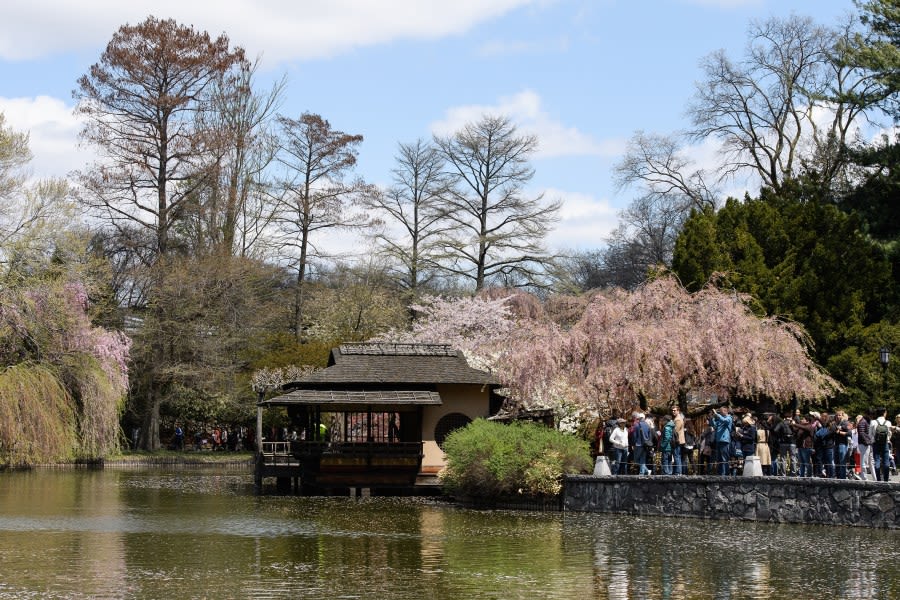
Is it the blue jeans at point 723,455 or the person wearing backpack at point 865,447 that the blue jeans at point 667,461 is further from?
the person wearing backpack at point 865,447

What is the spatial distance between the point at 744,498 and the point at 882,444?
310 cm

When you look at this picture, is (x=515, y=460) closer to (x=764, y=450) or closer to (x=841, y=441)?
(x=764, y=450)

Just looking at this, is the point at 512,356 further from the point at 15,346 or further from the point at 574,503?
the point at 15,346

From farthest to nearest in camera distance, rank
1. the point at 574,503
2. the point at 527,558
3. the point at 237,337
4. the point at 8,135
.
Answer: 1. the point at 237,337
2. the point at 8,135
3. the point at 574,503
4. the point at 527,558

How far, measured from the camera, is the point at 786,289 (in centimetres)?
4072

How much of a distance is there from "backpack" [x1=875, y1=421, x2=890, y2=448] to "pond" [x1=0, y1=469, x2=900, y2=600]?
231cm

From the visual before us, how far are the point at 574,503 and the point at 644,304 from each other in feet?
22.3

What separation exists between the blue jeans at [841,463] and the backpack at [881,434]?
28.5 inches

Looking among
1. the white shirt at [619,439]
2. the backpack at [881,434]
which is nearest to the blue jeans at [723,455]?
the white shirt at [619,439]

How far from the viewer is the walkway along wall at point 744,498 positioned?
79.9 ft

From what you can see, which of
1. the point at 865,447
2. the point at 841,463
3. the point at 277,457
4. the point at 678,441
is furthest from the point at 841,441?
the point at 277,457

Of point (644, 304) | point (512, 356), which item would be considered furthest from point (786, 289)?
point (512, 356)

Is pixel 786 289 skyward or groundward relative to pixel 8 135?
groundward

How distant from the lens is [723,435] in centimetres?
2742
